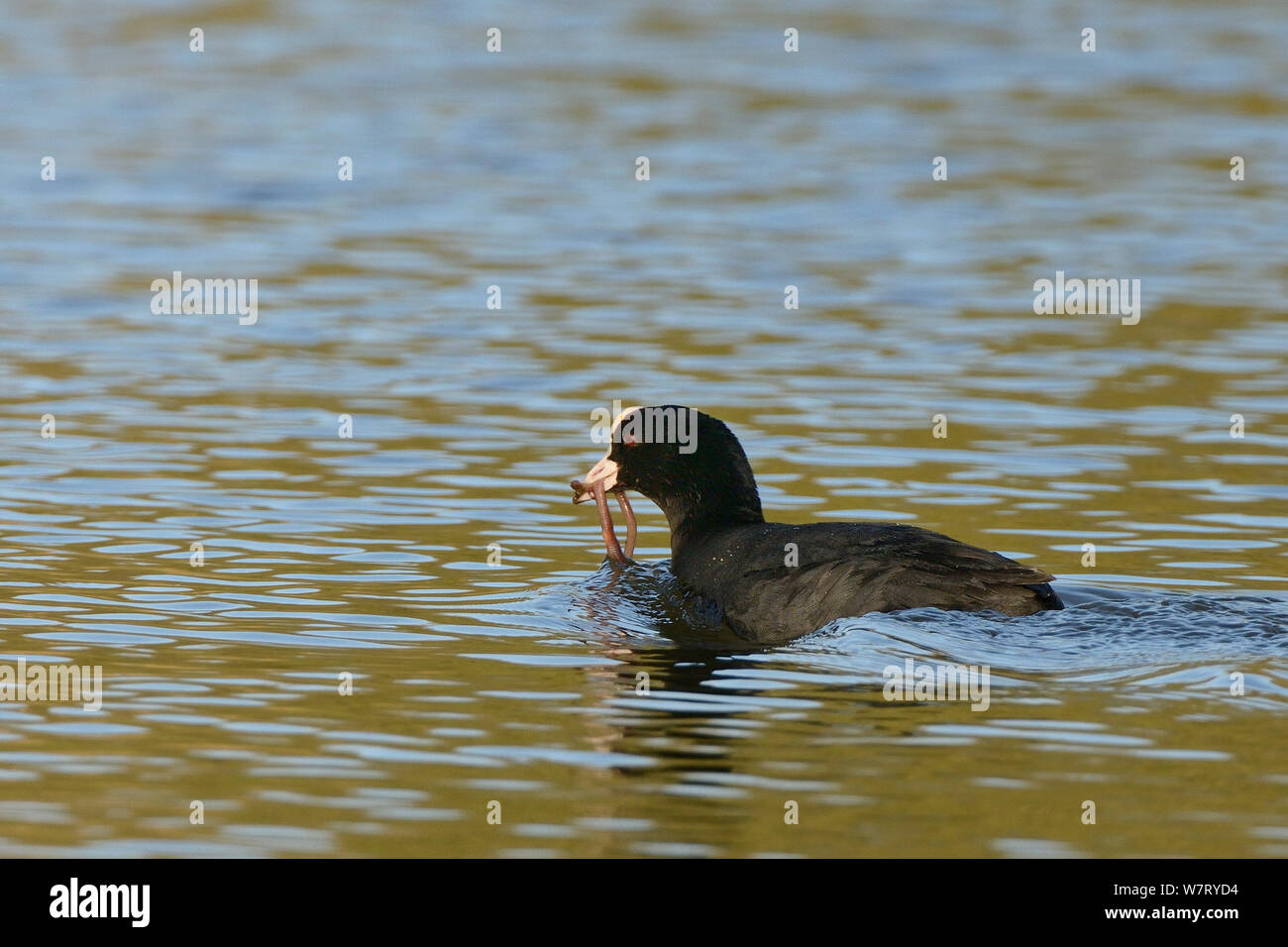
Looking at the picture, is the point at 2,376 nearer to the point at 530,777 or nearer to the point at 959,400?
the point at 959,400

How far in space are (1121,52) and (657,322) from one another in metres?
17.7

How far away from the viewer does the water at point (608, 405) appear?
8281 millimetres

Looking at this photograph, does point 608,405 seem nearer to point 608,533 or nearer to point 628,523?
point 628,523

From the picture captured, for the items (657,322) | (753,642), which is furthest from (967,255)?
(753,642)

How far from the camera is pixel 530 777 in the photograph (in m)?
8.33

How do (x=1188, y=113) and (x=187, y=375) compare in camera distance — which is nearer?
(x=187, y=375)
